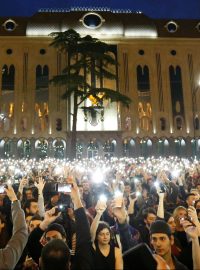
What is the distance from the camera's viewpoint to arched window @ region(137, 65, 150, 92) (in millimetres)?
36031

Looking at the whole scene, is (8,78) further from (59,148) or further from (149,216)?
(149,216)

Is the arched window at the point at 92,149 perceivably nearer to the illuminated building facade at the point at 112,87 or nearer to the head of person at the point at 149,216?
the illuminated building facade at the point at 112,87

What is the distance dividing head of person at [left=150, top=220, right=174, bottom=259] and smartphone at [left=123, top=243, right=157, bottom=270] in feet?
3.56

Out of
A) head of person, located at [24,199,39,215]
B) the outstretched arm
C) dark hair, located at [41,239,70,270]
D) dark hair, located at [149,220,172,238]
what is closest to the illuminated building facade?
head of person, located at [24,199,39,215]

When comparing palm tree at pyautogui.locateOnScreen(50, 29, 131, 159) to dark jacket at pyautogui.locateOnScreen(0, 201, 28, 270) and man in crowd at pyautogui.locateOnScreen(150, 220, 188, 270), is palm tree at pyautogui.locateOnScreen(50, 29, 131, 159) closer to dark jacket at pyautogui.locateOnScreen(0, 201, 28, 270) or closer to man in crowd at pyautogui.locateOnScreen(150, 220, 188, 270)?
man in crowd at pyautogui.locateOnScreen(150, 220, 188, 270)

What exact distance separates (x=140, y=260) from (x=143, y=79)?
115 feet

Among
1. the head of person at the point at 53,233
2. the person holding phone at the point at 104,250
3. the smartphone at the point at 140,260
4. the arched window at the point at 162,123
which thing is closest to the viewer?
the smartphone at the point at 140,260

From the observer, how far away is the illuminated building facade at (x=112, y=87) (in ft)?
113

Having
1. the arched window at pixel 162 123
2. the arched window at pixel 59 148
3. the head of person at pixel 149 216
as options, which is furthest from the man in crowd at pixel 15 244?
the arched window at pixel 162 123

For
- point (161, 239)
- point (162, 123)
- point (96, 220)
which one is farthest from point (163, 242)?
point (162, 123)

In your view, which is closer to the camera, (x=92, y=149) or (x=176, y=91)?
(x=92, y=149)

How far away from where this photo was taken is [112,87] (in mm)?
Result: 35969

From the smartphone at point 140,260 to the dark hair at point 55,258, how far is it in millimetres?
424

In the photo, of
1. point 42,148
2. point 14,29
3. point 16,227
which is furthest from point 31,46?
point 16,227
